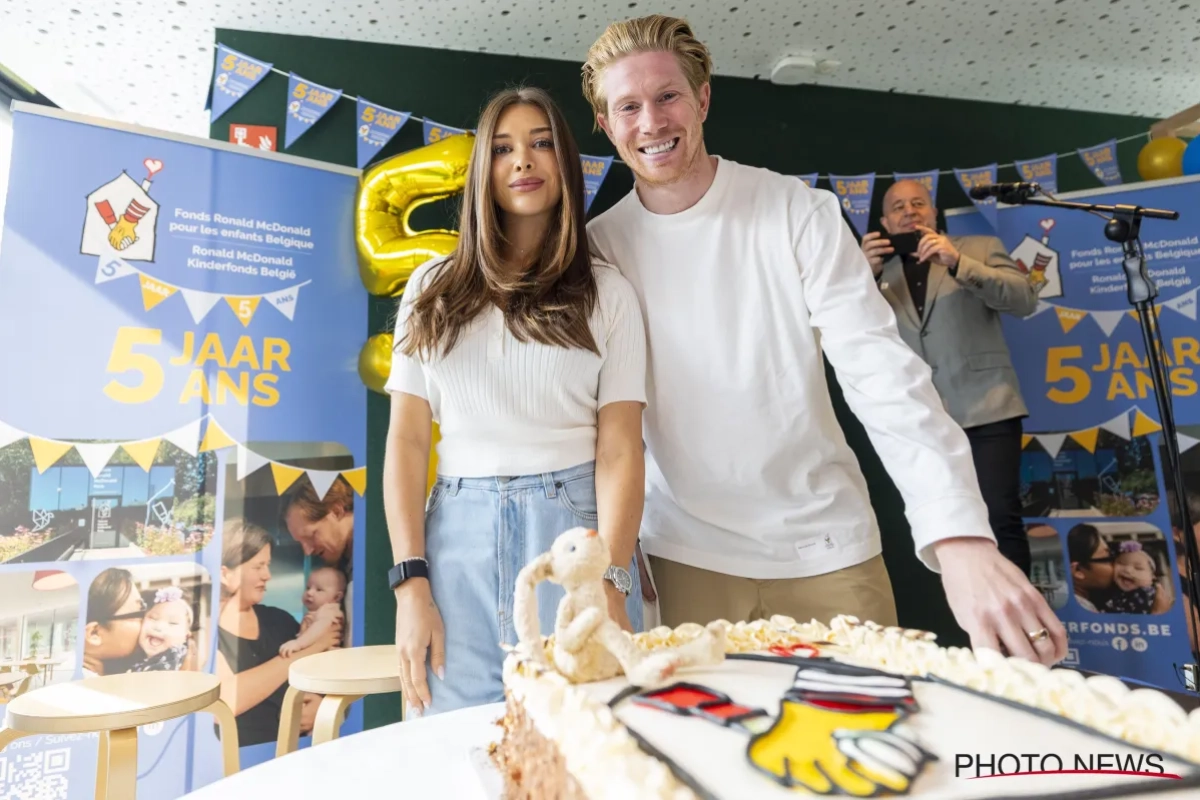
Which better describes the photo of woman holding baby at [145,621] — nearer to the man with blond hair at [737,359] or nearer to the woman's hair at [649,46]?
the man with blond hair at [737,359]

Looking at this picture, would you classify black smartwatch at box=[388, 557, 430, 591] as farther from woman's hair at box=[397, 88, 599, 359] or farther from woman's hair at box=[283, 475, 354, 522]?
woman's hair at box=[283, 475, 354, 522]

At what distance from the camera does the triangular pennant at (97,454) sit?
2.12m

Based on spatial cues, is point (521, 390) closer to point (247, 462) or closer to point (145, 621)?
point (247, 462)

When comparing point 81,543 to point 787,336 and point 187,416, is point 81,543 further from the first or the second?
point 787,336

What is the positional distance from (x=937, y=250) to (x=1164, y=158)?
155 cm

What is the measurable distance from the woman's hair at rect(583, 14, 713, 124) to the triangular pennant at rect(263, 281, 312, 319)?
4.80 feet

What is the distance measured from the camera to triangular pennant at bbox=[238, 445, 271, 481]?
2.31 meters

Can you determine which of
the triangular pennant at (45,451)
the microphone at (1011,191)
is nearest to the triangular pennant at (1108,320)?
the microphone at (1011,191)

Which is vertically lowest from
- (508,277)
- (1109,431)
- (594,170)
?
(1109,431)

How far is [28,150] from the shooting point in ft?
6.99

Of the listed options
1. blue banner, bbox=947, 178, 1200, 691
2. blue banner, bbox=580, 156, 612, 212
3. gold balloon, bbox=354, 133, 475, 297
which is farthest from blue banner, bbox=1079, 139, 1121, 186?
gold balloon, bbox=354, 133, 475, 297

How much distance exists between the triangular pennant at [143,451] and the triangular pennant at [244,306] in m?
0.46

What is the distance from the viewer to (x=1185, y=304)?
9.95 feet

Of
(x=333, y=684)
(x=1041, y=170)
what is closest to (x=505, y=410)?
(x=333, y=684)
